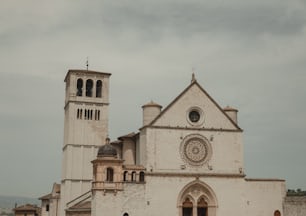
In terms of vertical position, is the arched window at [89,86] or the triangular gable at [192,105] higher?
the arched window at [89,86]

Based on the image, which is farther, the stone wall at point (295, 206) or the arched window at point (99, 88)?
the arched window at point (99, 88)

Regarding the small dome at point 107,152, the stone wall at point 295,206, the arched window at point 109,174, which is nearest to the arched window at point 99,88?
the small dome at point 107,152

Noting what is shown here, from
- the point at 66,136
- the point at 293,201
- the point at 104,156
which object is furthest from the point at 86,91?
the point at 293,201

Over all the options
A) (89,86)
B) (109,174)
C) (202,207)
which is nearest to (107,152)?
(109,174)

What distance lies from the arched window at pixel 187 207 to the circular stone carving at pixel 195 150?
307 centimetres

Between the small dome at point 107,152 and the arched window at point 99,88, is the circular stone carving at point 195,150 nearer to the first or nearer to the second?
the small dome at point 107,152

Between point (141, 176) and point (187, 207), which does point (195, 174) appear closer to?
point (187, 207)

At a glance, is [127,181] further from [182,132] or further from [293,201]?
[293,201]

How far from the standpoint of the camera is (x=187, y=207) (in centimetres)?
3906

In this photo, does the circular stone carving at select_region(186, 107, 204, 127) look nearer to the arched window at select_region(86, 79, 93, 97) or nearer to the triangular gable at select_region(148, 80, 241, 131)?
the triangular gable at select_region(148, 80, 241, 131)

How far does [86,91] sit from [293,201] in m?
23.5

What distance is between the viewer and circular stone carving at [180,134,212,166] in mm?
39156

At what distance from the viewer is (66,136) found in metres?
49.5

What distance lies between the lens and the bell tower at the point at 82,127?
156 feet
